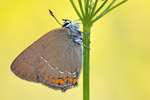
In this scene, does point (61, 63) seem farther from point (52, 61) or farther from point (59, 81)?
point (59, 81)

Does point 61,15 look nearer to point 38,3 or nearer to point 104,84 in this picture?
point 38,3

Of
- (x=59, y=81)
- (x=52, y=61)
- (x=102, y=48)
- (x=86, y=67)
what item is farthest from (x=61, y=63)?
(x=102, y=48)

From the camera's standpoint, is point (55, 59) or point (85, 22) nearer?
point (85, 22)

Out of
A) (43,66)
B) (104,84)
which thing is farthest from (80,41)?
(104,84)

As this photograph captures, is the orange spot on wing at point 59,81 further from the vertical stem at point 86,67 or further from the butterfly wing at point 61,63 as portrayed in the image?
the vertical stem at point 86,67


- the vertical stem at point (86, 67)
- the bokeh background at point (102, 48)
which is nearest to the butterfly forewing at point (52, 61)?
the vertical stem at point (86, 67)

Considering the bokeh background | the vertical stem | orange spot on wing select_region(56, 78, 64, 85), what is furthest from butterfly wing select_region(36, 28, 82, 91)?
the bokeh background
